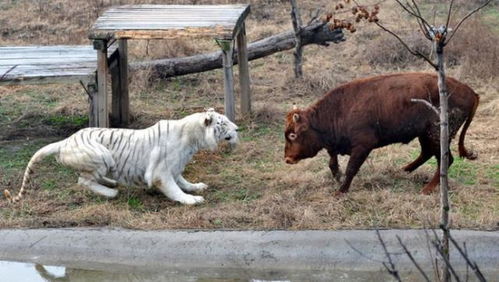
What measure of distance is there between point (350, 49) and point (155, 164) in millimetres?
6678

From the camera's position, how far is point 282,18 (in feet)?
51.4

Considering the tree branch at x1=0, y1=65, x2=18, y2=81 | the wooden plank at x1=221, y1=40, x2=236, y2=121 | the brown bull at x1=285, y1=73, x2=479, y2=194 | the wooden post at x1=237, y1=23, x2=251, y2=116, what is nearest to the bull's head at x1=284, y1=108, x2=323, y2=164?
the brown bull at x1=285, y1=73, x2=479, y2=194

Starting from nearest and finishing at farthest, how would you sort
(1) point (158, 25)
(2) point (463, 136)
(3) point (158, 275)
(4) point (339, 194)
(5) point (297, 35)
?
1. (3) point (158, 275)
2. (4) point (339, 194)
3. (2) point (463, 136)
4. (1) point (158, 25)
5. (5) point (297, 35)

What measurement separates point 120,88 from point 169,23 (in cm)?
178

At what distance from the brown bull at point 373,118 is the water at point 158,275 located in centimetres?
140

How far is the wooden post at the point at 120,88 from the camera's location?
34.0 ft

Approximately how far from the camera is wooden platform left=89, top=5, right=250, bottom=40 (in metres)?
8.63

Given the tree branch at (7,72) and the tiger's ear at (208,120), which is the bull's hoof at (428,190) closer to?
the tiger's ear at (208,120)

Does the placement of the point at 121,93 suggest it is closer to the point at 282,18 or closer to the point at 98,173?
the point at 98,173

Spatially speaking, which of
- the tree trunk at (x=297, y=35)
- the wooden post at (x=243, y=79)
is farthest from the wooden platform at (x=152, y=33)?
the tree trunk at (x=297, y=35)

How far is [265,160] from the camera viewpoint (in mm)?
9031

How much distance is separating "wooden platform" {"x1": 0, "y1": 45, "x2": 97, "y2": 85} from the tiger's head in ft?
6.04

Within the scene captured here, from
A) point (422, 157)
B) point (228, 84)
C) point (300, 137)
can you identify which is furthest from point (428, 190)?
point (228, 84)

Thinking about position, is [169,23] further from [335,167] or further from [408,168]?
[408,168]
